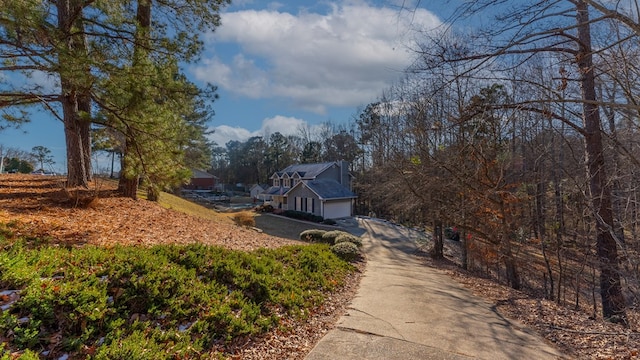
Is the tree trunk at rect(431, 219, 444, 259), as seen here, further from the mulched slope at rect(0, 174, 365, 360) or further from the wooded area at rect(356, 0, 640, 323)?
the mulched slope at rect(0, 174, 365, 360)

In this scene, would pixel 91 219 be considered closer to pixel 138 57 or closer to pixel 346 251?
pixel 138 57

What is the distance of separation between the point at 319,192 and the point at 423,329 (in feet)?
75.6

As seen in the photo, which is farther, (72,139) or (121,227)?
(72,139)

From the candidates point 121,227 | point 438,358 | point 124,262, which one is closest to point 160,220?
point 121,227

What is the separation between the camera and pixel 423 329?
5.24 m

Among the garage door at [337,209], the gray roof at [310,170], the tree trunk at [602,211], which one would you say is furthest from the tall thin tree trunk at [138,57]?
the gray roof at [310,170]

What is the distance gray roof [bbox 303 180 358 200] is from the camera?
28188mm

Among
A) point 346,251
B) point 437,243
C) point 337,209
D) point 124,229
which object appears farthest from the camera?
point 337,209

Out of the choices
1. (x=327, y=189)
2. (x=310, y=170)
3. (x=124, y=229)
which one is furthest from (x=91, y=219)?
(x=310, y=170)

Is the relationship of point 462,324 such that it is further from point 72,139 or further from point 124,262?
point 72,139

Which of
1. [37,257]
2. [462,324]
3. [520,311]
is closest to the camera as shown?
[37,257]

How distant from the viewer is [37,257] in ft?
12.7

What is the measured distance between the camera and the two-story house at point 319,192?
28.4m

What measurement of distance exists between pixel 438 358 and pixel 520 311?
339 centimetres
